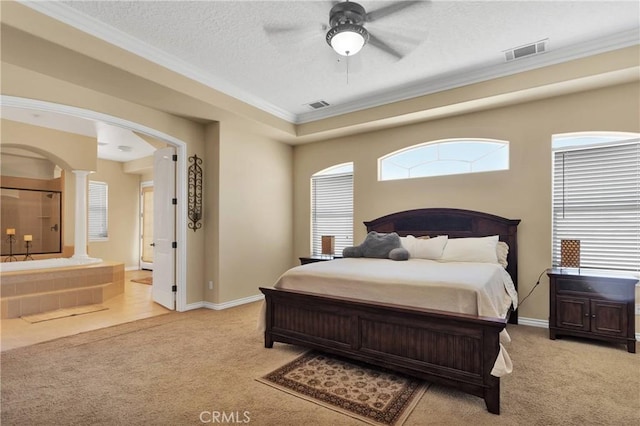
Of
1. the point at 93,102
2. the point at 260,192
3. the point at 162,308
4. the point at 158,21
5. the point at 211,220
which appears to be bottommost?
the point at 162,308

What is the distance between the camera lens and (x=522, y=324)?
4.06 metres

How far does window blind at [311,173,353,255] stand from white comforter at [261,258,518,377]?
2.26 m

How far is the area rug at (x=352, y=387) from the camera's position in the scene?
2168mm

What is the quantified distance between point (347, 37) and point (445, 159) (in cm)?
288

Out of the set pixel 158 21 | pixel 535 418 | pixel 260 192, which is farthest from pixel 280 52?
pixel 535 418

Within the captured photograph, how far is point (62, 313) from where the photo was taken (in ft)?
15.2

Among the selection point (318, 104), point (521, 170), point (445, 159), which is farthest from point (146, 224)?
point (521, 170)

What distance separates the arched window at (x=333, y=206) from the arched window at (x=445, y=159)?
758mm

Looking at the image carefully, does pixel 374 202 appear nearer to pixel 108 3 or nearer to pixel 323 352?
pixel 323 352

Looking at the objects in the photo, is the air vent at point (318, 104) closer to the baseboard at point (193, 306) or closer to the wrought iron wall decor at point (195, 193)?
the wrought iron wall decor at point (195, 193)

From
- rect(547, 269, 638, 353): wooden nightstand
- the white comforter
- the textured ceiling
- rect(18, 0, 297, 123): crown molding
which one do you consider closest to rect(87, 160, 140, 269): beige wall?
rect(18, 0, 297, 123): crown molding

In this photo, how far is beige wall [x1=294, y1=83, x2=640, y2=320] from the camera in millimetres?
3742

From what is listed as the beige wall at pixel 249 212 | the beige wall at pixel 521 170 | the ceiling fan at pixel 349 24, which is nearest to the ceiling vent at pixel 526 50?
the beige wall at pixel 521 170

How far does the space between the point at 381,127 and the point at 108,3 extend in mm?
3720
